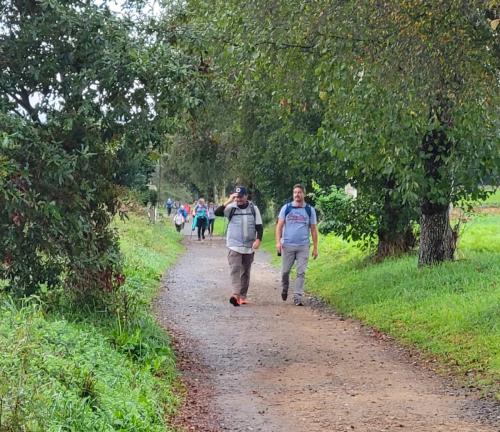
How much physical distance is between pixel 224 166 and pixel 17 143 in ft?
85.5

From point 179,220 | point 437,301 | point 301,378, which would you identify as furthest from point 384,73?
point 179,220

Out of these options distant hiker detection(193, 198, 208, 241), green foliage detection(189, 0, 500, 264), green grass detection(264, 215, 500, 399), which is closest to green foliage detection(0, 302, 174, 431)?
green grass detection(264, 215, 500, 399)

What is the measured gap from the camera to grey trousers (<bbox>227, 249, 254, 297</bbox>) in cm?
1226

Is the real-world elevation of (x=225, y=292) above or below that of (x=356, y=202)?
below

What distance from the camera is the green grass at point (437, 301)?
8414 millimetres

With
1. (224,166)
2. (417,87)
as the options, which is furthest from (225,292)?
(224,166)

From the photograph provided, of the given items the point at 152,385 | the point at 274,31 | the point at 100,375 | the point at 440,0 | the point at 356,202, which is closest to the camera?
the point at 100,375

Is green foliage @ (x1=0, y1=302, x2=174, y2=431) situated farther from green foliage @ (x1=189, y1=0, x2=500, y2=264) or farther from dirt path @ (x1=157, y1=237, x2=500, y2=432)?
green foliage @ (x1=189, y1=0, x2=500, y2=264)

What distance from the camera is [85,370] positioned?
5961 millimetres

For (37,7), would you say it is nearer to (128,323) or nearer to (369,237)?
(128,323)

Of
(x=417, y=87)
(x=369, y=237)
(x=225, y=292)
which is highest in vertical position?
(x=417, y=87)

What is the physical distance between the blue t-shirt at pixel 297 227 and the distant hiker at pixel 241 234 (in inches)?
16.3

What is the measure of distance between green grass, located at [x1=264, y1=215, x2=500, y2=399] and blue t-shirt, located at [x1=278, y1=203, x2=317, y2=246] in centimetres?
124

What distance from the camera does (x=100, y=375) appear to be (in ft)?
20.7
